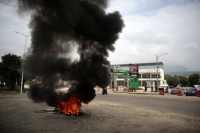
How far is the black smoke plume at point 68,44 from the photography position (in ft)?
33.2

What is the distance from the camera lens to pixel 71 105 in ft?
33.1

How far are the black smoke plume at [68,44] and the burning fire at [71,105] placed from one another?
284 millimetres

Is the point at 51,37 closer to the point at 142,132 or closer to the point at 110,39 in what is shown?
the point at 110,39

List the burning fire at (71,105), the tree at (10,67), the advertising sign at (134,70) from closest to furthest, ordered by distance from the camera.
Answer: the burning fire at (71,105), the tree at (10,67), the advertising sign at (134,70)

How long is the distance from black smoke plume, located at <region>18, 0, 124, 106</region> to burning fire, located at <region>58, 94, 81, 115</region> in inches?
11.2

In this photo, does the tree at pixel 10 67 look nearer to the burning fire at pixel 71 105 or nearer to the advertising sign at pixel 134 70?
the advertising sign at pixel 134 70

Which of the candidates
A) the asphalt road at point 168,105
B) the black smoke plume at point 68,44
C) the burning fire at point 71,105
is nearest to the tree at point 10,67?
the asphalt road at point 168,105

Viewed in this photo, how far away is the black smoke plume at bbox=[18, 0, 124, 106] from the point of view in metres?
10.1

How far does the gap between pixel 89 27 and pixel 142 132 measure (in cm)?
635

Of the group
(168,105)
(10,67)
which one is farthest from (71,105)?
(10,67)

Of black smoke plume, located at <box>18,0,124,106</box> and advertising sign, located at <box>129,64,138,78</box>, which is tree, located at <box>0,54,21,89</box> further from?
black smoke plume, located at <box>18,0,124,106</box>

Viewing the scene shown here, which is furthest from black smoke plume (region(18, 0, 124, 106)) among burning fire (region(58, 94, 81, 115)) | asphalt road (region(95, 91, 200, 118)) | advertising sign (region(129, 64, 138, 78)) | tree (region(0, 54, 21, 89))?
advertising sign (region(129, 64, 138, 78))

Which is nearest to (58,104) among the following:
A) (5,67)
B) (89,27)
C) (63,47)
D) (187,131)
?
(63,47)

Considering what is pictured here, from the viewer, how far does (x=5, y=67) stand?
38312 mm
